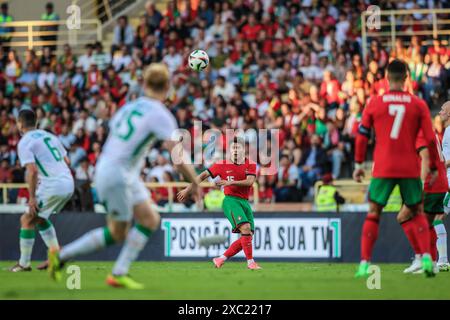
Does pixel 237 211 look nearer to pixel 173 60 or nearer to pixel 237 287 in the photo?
pixel 237 287

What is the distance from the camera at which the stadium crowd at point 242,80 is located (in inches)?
1014

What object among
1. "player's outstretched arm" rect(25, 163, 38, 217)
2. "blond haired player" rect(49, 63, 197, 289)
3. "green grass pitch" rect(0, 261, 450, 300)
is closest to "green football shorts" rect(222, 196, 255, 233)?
"green grass pitch" rect(0, 261, 450, 300)

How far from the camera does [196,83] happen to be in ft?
95.8

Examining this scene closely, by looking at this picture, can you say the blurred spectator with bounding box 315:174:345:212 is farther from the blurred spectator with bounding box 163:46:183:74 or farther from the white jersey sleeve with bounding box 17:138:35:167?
the white jersey sleeve with bounding box 17:138:35:167

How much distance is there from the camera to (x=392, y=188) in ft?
42.7

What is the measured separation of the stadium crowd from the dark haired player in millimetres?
6824

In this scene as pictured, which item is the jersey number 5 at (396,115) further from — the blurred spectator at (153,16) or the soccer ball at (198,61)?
the blurred spectator at (153,16)

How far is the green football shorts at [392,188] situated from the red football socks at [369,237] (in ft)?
0.81

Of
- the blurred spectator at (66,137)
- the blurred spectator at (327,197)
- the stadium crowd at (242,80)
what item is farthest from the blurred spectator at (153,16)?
the blurred spectator at (327,197)

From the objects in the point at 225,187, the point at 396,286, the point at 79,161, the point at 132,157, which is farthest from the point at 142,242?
the point at 79,161

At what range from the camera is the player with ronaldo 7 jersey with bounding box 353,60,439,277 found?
42.1 ft

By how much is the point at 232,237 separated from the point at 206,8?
10.8m

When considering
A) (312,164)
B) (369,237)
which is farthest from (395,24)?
(369,237)

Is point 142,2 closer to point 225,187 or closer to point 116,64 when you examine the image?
point 116,64
